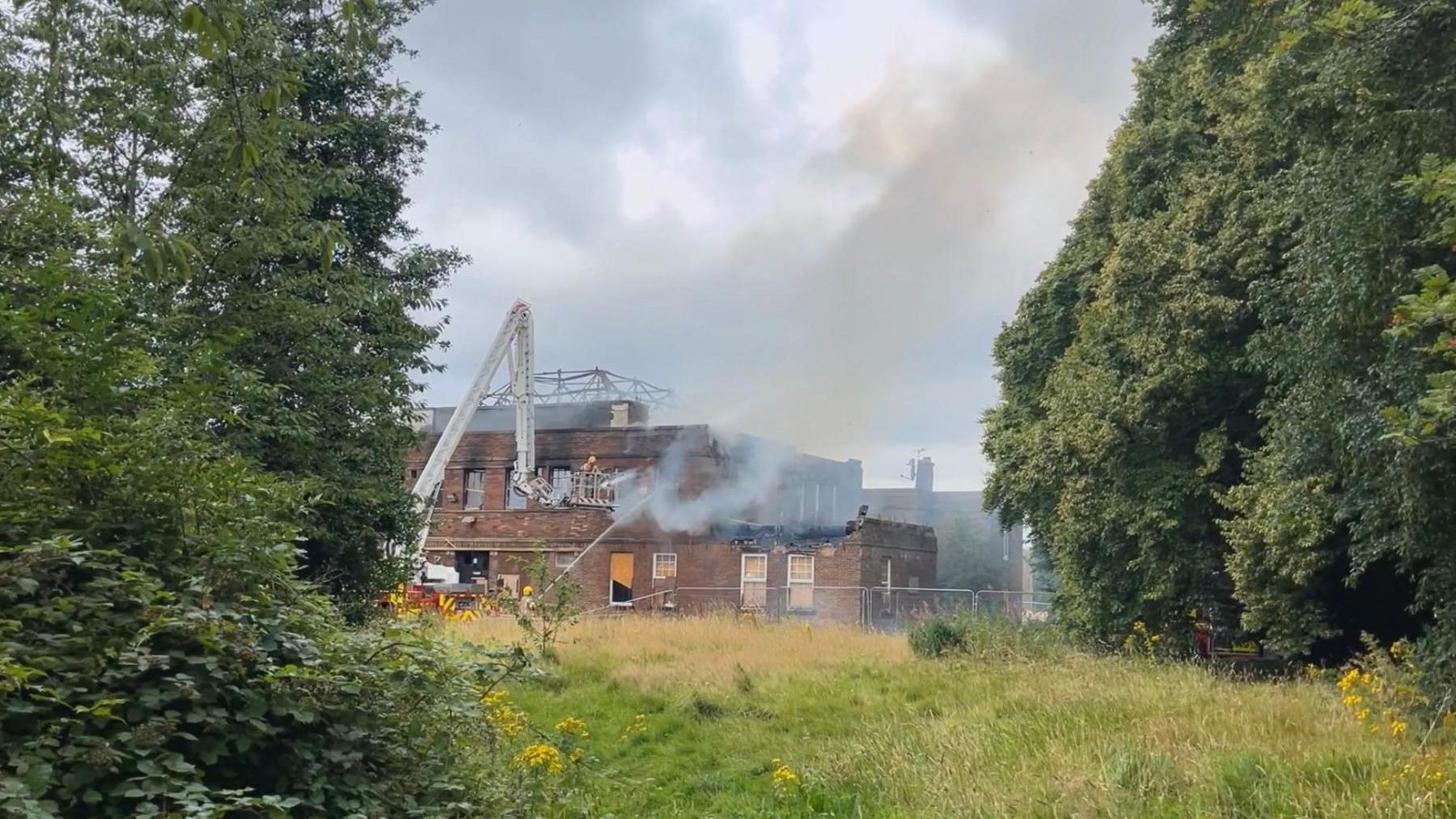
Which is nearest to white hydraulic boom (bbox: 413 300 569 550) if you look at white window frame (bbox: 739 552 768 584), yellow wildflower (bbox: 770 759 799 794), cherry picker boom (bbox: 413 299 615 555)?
cherry picker boom (bbox: 413 299 615 555)

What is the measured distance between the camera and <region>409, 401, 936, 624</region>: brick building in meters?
33.9

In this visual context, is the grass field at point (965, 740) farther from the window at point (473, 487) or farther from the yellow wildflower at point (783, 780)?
the window at point (473, 487)

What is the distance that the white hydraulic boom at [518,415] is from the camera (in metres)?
27.8

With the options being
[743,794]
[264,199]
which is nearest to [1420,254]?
[743,794]

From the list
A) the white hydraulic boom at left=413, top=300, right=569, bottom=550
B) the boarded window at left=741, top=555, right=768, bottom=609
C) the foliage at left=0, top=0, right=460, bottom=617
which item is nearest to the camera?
the foliage at left=0, top=0, right=460, bottom=617

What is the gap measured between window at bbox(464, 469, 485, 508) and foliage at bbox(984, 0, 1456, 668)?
2183 cm

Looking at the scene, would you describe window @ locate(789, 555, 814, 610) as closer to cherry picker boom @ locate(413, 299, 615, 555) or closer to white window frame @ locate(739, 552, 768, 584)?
white window frame @ locate(739, 552, 768, 584)

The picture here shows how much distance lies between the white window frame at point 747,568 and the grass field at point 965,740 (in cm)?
1846

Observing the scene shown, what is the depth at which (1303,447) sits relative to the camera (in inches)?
476

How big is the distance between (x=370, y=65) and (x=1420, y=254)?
38.6 ft

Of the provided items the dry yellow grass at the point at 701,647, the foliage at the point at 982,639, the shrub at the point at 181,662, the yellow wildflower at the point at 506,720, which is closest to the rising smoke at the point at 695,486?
the dry yellow grass at the point at 701,647

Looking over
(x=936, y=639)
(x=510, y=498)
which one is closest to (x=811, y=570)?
(x=510, y=498)

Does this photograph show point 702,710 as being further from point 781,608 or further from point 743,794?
point 781,608

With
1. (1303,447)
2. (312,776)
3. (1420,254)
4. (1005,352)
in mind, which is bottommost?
(312,776)
